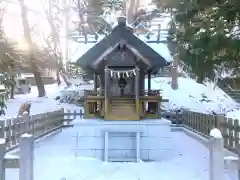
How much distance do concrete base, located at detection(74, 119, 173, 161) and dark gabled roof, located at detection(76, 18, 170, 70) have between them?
1852 millimetres

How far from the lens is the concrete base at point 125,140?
31.0ft

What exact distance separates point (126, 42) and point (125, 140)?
2811mm

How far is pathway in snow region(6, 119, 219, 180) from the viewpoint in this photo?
698 centimetres

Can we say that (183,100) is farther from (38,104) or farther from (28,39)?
(28,39)

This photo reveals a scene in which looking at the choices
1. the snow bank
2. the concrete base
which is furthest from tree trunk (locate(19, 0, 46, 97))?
the concrete base

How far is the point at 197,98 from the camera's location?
24.9 meters

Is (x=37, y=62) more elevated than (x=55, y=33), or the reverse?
(x=55, y=33)

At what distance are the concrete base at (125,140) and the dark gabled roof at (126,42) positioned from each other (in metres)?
1.85

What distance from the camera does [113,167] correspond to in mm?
8172

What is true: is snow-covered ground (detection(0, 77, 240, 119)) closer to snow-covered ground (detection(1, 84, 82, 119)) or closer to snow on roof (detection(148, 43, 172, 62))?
snow-covered ground (detection(1, 84, 82, 119))

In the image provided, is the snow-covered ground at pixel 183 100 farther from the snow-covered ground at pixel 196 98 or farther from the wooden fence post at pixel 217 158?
the wooden fence post at pixel 217 158

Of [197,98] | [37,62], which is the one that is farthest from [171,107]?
[37,62]

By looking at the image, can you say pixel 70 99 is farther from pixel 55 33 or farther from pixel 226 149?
pixel 226 149

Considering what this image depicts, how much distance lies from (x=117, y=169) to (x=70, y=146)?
12.3 ft
